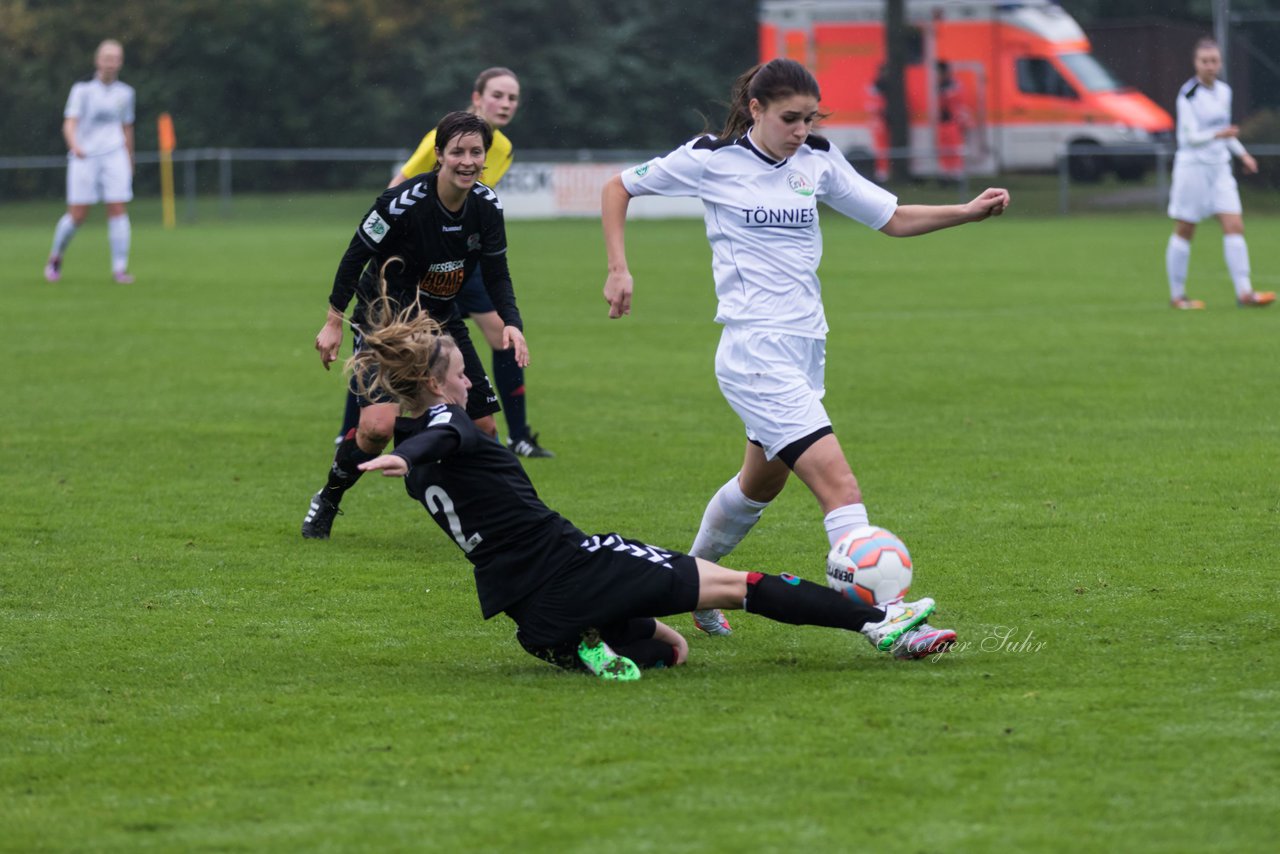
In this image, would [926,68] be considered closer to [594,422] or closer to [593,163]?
[593,163]

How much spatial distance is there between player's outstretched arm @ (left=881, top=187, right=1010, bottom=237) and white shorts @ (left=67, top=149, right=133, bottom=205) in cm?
1516

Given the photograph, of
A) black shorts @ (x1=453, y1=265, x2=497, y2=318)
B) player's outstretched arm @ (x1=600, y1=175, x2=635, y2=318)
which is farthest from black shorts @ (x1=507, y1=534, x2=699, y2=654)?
black shorts @ (x1=453, y1=265, x2=497, y2=318)

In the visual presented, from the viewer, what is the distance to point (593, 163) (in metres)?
35.2

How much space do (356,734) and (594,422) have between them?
6.35 meters

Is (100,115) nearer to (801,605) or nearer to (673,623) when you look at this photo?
(673,623)

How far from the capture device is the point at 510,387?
379 inches

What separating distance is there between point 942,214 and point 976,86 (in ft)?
106

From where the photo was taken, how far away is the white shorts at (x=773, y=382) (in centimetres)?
549

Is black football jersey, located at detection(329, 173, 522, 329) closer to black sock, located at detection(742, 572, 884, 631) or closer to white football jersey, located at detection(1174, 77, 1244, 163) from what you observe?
black sock, located at detection(742, 572, 884, 631)

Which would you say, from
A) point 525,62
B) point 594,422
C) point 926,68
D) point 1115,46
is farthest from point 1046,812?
point 525,62

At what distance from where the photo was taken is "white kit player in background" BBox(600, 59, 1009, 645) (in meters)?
5.52

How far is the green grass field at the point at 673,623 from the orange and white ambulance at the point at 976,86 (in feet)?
73.6

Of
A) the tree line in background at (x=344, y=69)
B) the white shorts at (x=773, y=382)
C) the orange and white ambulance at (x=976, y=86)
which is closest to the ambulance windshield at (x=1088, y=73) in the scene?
the orange and white ambulance at (x=976, y=86)

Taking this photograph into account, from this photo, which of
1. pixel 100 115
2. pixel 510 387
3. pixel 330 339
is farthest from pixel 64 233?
pixel 330 339
